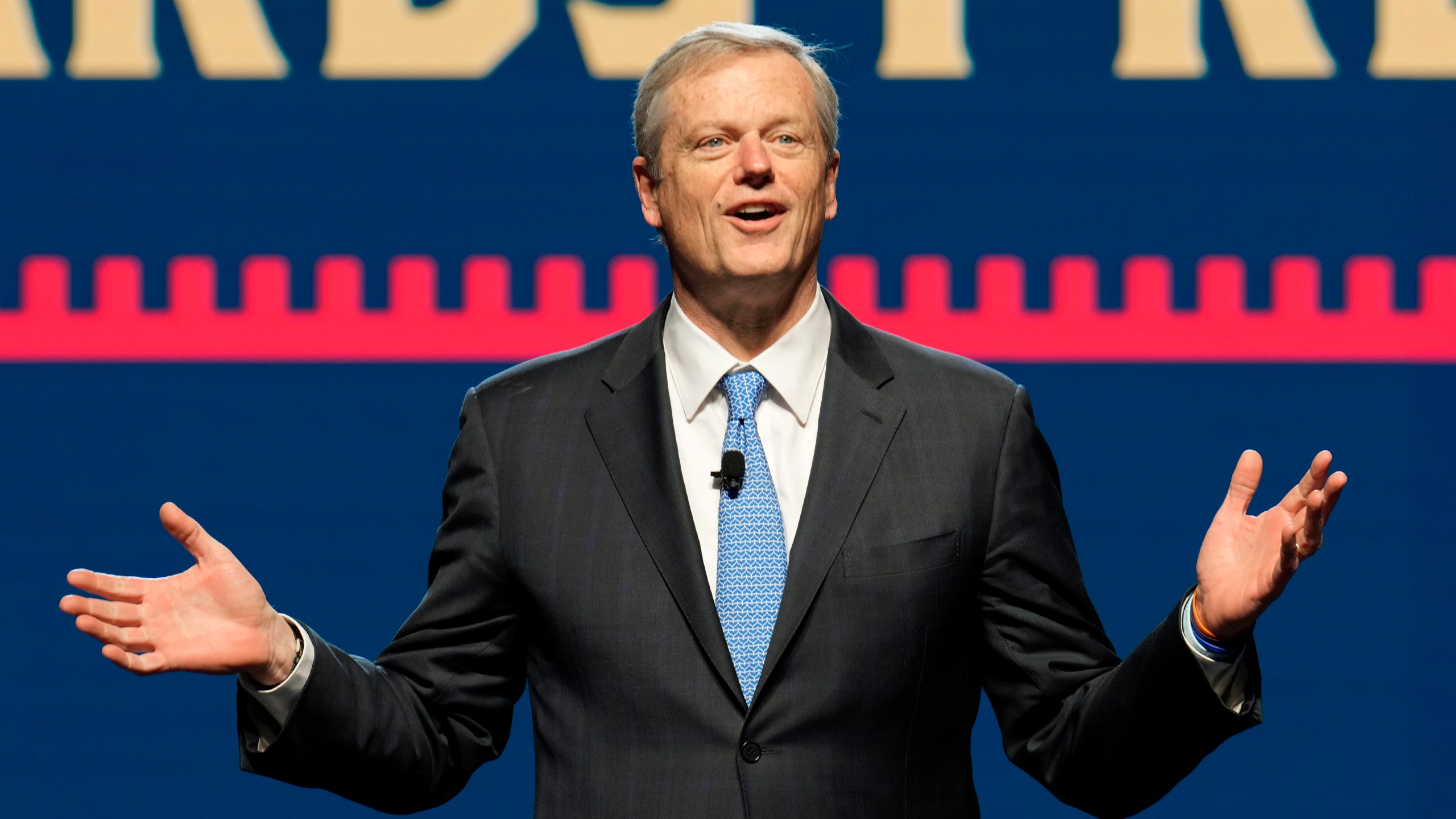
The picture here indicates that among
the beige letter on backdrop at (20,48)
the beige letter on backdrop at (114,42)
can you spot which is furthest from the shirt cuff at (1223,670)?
the beige letter on backdrop at (20,48)

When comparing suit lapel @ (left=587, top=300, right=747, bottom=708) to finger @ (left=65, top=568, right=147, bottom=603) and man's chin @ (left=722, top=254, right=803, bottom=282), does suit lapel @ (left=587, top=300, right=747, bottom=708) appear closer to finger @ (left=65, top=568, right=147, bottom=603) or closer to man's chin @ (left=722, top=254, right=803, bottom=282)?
man's chin @ (left=722, top=254, right=803, bottom=282)

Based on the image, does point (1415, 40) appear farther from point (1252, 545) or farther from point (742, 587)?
point (742, 587)

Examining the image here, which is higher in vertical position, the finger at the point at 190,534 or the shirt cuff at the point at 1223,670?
the finger at the point at 190,534

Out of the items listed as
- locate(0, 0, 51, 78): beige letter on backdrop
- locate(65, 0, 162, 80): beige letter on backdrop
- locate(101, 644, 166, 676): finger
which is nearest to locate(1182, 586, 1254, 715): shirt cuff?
locate(101, 644, 166, 676): finger

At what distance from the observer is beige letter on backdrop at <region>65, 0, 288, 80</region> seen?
3.36 metres

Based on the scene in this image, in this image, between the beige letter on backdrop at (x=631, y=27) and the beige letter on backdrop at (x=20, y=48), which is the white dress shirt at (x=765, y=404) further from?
the beige letter on backdrop at (x=20, y=48)

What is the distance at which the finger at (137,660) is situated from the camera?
1.53 meters

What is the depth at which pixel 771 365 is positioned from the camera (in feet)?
6.07

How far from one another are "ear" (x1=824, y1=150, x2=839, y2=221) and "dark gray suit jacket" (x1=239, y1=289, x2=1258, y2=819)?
12cm

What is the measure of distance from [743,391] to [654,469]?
0.46ft

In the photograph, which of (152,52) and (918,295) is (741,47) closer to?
(918,295)

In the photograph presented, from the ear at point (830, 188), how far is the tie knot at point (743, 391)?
0.21 m

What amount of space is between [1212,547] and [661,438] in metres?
0.60

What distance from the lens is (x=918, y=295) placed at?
335cm
